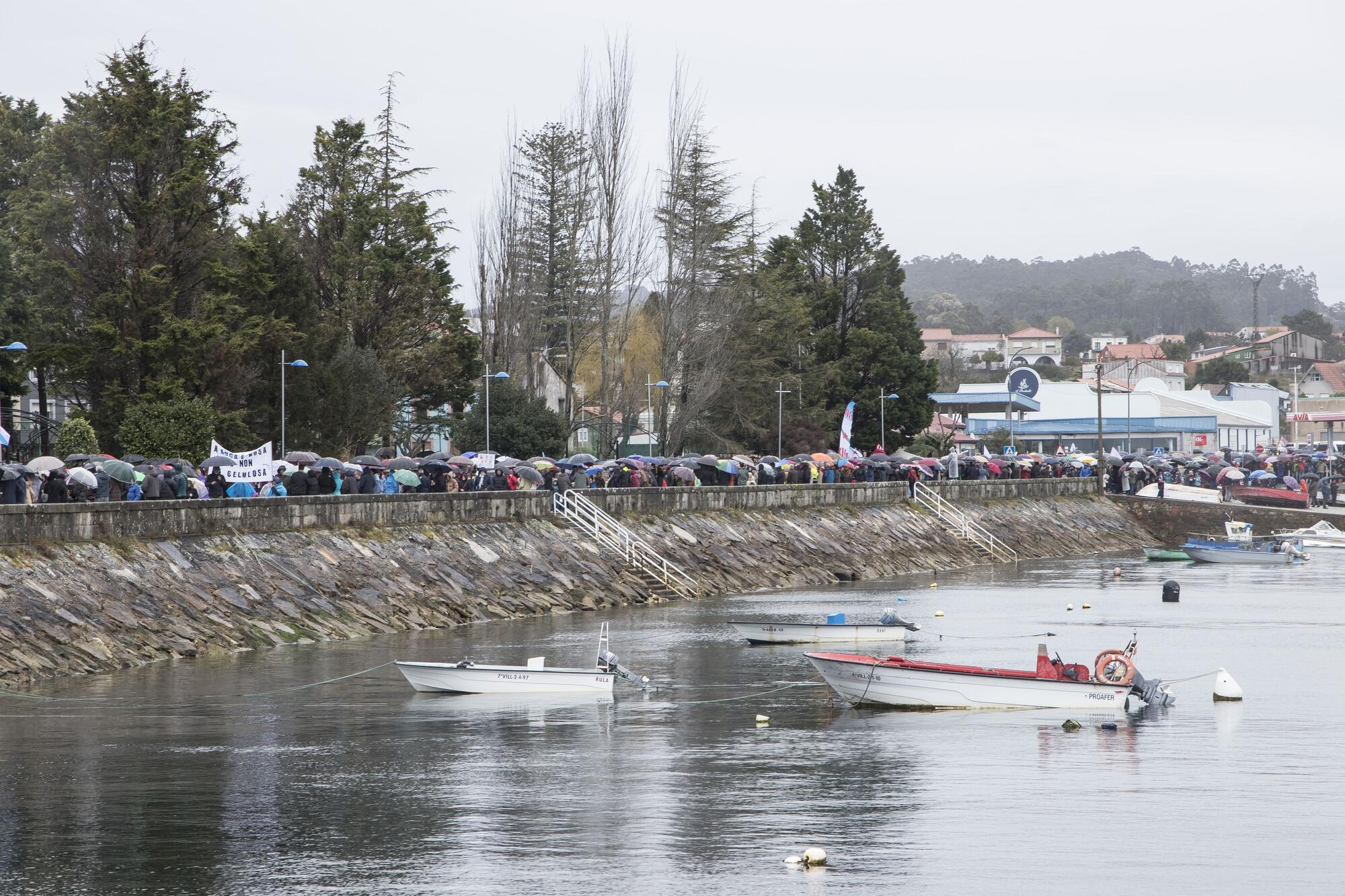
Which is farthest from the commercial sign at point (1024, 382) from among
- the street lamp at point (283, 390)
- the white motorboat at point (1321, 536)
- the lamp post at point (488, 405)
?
the street lamp at point (283, 390)

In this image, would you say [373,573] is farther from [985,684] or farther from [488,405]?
[488,405]

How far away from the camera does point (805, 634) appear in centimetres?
3972

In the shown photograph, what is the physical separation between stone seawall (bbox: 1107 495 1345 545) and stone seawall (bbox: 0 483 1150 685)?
22536mm

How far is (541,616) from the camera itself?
4341 centimetres

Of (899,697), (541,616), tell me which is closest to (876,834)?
(899,697)

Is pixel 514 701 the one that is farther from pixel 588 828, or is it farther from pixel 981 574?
pixel 981 574

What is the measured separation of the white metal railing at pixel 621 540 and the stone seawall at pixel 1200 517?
43066 millimetres

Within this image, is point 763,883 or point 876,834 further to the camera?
point 876,834

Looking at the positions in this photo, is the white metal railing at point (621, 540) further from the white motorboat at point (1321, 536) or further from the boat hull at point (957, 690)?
the white motorboat at point (1321, 536)

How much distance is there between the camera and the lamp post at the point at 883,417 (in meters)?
91.9

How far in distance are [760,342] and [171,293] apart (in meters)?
41.8

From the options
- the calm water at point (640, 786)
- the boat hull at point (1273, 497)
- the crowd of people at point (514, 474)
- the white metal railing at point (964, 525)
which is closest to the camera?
the calm water at point (640, 786)

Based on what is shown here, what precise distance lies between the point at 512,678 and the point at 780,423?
5241cm

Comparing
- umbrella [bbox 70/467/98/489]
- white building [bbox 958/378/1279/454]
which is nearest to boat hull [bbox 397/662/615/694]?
umbrella [bbox 70/467/98/489]
